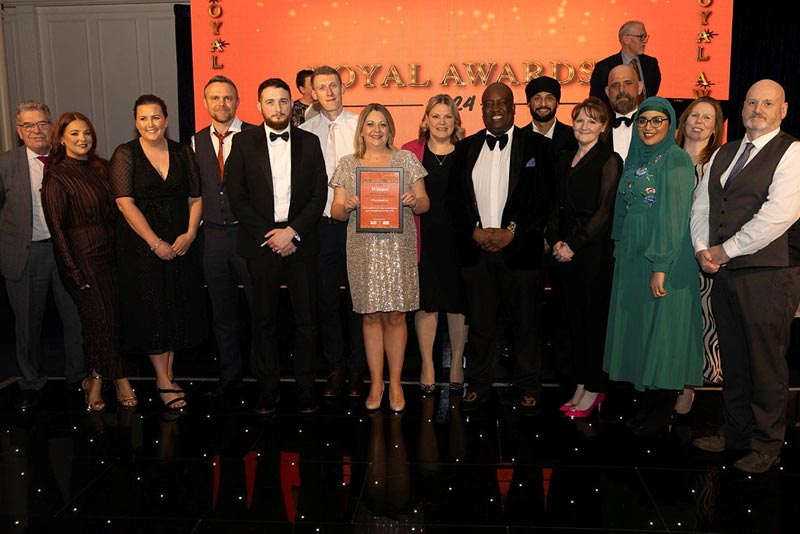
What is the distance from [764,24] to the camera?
25.9ft

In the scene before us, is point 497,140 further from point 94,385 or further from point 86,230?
point 94,385

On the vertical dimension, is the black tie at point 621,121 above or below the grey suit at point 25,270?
above

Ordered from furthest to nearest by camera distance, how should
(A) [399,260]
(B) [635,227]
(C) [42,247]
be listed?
(C) [42,247] → (A) [399,260] → (B) [635,227]

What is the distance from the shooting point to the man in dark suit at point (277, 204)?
4430mm

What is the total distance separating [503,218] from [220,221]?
1.88 m

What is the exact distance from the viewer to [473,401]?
15.4ft

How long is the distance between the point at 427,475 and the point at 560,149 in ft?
7.32

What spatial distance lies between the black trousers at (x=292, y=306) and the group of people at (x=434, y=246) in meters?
0.01

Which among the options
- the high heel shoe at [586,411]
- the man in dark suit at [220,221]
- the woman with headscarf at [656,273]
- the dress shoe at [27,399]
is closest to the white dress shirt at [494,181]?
the woman with headscarf at [656,273]

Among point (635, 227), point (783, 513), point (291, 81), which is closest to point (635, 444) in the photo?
point (783, 513)

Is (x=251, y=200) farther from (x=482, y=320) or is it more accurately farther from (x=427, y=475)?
(x=427, y=475)

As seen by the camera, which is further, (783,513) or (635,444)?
(635,444)

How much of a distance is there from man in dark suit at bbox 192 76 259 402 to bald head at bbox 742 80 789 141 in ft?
10.1

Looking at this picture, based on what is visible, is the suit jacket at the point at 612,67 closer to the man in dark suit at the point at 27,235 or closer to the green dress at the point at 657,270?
the green dress at the point at 657,270
